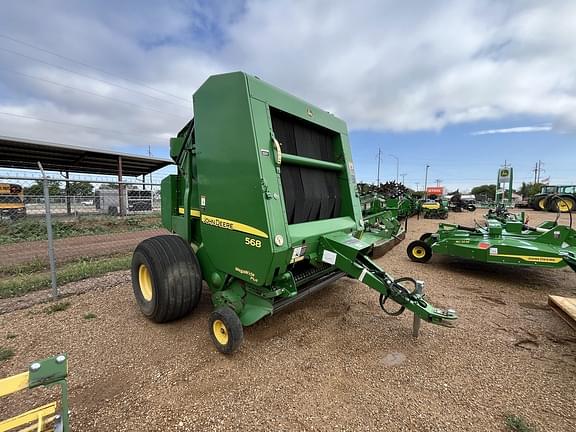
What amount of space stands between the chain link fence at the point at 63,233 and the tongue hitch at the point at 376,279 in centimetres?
355

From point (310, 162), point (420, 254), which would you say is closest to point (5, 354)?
point (310, 162)

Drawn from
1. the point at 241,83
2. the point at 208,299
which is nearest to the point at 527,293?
the point at 208,299

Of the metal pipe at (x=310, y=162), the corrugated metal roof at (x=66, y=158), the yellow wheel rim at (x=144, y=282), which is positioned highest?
the corrugated metal roof at (x=66, y=158)

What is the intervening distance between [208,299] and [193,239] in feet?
3.24

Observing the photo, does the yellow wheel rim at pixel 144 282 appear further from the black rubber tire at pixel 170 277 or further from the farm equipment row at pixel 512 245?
the farm equipment row at pixel 512 245

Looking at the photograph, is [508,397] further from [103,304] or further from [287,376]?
[103,304]

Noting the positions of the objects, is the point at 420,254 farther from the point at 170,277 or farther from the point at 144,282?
the point at 144,282

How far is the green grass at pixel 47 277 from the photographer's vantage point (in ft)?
14.3

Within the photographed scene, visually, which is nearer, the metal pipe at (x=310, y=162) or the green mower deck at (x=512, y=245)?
the metal pipe at (x=310, y=162)

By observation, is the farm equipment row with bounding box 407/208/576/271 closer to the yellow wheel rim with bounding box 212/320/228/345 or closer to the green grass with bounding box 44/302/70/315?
the yellow wheel rim with bounding box 212/320/228/345

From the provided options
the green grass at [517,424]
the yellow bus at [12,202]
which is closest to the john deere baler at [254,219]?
the green grass at [517,424]

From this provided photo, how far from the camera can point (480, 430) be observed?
1899 millimetres

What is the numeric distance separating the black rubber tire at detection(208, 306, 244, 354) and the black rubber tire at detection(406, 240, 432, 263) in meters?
4.88

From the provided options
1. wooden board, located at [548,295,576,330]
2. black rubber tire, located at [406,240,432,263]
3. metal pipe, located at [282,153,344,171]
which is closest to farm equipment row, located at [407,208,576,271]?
black rubber tire, located at [406,240,432,263]
